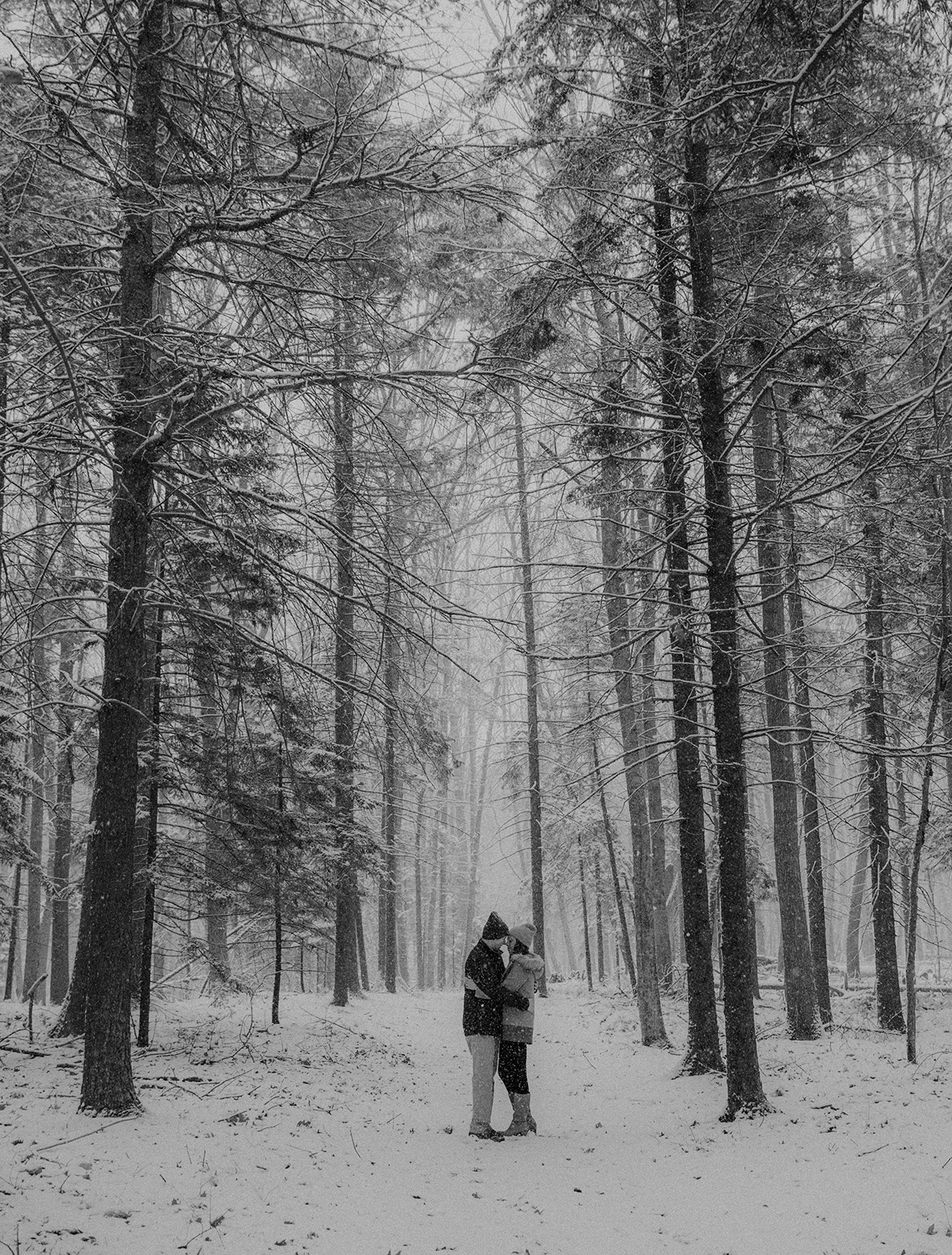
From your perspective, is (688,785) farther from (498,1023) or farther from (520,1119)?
(520,1119)

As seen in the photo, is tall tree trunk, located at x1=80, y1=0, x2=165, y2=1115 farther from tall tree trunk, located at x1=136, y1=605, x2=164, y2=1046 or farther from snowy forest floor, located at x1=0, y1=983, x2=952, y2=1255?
tall tree trunk, located at x1=136, y1=605, x2=164, y2=1046

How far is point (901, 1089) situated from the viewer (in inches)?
286

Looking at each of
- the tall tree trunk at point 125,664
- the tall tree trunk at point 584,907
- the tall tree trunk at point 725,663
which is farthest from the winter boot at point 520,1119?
the tall tree trunk at point 584,907

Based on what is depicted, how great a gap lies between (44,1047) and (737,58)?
10.5 m

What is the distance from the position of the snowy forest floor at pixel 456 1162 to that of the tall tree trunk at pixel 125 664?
55 centimetres

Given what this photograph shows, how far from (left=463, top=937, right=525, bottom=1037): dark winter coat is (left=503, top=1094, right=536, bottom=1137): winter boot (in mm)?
576

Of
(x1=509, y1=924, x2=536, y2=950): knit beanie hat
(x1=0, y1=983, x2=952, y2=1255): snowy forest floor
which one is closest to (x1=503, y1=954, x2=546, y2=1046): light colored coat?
(x1=509, y1=924, x2=536, y2=950): knit beanie hat

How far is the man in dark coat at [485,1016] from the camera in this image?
6746mm

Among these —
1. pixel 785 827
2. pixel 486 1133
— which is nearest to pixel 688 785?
pixel 785 827

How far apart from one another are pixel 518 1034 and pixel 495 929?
34.3 inches

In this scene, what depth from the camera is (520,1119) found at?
271 inches

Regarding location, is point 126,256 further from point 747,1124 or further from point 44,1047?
point 747,1124

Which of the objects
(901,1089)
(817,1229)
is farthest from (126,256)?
(901,1089)

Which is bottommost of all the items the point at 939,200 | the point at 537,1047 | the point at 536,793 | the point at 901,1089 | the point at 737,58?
the point at 537,1047
